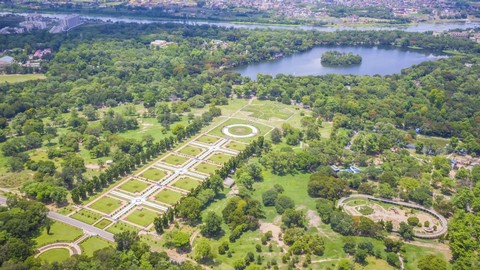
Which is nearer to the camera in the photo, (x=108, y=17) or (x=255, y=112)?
(x=255, y=112)

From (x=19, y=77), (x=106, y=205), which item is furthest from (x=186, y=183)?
(x=19, y=77)

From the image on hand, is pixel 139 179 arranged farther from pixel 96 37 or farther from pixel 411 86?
pixel 96 37

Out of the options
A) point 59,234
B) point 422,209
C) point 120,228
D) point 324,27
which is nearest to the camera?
point 59,234

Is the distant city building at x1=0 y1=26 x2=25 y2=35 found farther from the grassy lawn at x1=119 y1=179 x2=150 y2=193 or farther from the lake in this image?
the grassy lawn at x1=119 y1=179 x2=150 y2=193

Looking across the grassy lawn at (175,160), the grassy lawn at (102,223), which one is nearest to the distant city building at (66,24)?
the grassy lawn at (175,160)

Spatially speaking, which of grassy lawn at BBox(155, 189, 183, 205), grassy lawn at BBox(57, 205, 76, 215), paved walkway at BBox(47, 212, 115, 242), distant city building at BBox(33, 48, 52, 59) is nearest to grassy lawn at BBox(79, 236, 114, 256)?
paved walkway at BBox(47, 212, 115, 242)

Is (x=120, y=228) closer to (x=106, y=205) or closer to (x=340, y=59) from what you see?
(x=106, y=205)

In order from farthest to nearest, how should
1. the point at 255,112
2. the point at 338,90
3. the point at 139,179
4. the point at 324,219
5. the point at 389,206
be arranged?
the point at 338,90, the point at 255,112, the point at 139,179, the point at 389,206, the point at 324,219

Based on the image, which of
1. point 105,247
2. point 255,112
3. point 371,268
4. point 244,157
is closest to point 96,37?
point 255,112
